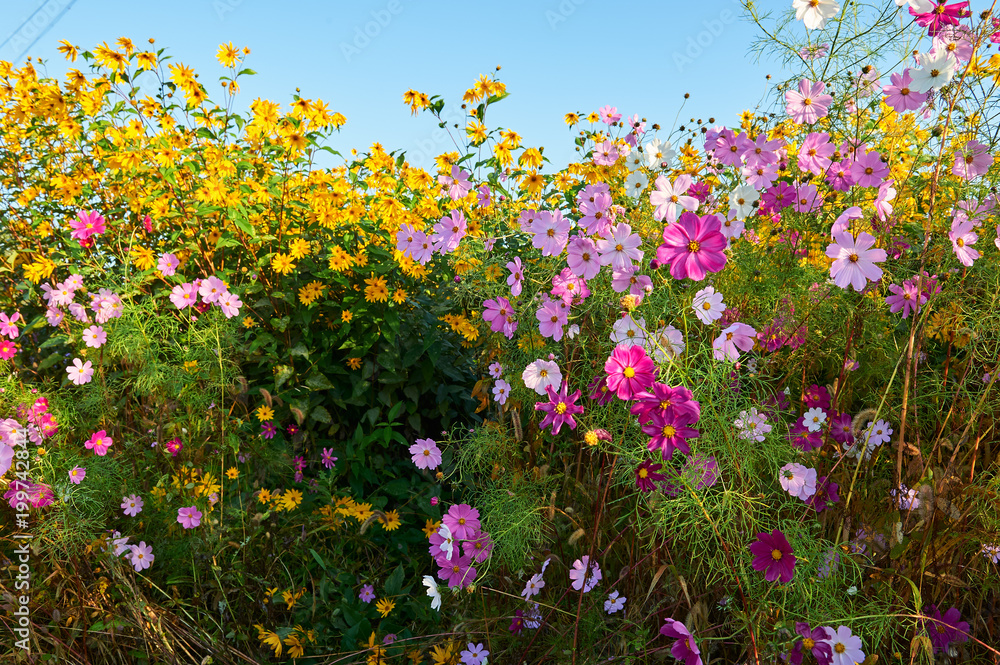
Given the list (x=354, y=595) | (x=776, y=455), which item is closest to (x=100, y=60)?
(x=354, y=595)

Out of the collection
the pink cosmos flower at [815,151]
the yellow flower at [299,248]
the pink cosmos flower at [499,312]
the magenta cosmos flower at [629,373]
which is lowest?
the magenta cosmos flower at [629,373]

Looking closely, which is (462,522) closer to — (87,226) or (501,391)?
(501,391)

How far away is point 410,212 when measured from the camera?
8.59 feet

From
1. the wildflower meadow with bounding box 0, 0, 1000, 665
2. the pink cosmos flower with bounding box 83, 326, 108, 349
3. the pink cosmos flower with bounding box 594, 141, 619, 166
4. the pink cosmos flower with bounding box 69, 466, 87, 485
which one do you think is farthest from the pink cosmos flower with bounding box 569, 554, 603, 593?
the pink cosmos flower with bounding box 83, 326, 108, 349

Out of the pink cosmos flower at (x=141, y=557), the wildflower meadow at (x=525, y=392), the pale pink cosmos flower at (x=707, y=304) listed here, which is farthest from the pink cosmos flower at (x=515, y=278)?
the pink cosmos flower at (x=141, y=557)

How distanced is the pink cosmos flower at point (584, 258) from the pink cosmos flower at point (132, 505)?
1.76 m

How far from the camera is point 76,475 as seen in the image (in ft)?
6.90

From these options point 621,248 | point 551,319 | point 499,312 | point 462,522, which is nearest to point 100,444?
point 462,522

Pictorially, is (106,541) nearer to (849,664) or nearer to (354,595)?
(354,595)

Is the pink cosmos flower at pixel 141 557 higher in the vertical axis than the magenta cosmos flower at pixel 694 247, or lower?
lower

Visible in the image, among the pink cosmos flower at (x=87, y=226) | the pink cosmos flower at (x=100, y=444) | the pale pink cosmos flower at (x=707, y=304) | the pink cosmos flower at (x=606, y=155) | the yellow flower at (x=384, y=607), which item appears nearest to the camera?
the pale pink cosmos flower at (x=707, y=304)

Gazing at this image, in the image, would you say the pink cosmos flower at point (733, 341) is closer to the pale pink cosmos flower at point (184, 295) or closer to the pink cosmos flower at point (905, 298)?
the pink cosmos flower at point (905, 298)

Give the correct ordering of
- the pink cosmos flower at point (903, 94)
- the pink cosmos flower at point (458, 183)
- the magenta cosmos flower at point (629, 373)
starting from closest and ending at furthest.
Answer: the magenta cosmos flower at point (629, 373), the pink cosmos flower at point (903, 94), the pink cosmos flower at point (458, 183)

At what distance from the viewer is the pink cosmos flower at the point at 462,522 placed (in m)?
1.67
